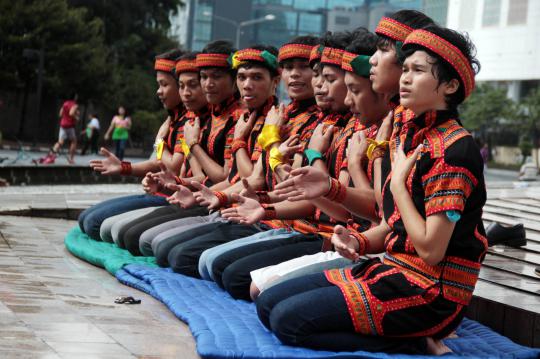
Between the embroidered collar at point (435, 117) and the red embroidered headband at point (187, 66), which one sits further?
the red embroidered headband at point (187, 66)

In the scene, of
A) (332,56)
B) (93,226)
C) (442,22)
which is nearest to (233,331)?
(332,56)

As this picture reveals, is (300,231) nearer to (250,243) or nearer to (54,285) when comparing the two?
(250,243)

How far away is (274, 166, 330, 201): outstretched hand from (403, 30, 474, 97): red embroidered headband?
2.80 feet

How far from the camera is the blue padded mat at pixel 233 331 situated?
193 inches

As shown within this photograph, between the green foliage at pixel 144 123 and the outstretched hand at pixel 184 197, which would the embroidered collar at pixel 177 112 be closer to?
the outstretched hand at pixel 184 197

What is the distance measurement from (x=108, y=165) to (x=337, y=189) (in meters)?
3.55

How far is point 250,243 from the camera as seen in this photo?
6.79m

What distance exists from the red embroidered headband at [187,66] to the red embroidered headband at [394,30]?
3379 mm

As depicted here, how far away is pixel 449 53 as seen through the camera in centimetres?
495

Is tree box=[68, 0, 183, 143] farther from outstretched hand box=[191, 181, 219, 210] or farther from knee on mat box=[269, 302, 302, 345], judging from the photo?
knee on mat box=[269, 302, 302, 345]

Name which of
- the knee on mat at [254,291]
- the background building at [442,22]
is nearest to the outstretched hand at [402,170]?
the knee on mat at [254,291]

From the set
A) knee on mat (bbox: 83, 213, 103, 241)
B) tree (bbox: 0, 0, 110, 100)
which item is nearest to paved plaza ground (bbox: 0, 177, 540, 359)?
knee on mat (bbox: 83, 213, 103, 241)

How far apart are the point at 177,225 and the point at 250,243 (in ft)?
4.83

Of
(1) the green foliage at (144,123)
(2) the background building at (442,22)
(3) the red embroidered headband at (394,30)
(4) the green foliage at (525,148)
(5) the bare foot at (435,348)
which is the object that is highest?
(2) the background building at (442,22)
